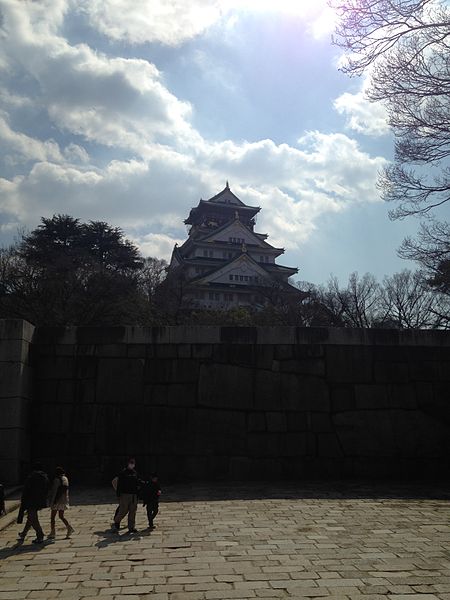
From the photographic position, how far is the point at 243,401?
1006cm

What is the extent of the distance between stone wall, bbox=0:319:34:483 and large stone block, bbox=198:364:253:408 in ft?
10.9

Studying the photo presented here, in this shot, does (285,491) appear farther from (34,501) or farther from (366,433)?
(34,501)

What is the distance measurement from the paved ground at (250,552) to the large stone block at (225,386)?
205cm

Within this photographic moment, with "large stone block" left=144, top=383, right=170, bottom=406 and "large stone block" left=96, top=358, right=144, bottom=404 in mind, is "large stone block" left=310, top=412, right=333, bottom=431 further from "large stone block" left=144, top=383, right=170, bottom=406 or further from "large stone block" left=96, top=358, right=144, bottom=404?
"large stone block" left=96, top=358, right=144, bottom=404

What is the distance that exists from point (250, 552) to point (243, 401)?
14.8 ft

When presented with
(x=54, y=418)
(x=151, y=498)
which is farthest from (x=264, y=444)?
(x=54, y=418)

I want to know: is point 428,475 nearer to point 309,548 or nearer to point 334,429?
point 334,429

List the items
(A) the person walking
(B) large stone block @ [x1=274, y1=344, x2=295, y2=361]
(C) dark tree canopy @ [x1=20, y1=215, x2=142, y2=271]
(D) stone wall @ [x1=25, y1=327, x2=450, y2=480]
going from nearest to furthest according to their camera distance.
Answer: (A) the person walking
(D) stone wall @ [x1=25, y1=327, x2=450, y2=480]
(B) large stone block @ [x1=274, y1=344, x2=295, y2=361]
(C) dark tree canopy @ [x1=20, y1=215, x2=142, y2=271]

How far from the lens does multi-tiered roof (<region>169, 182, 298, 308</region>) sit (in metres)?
40.2

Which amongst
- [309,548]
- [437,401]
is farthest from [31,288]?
[309,548]

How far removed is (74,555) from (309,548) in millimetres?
2637

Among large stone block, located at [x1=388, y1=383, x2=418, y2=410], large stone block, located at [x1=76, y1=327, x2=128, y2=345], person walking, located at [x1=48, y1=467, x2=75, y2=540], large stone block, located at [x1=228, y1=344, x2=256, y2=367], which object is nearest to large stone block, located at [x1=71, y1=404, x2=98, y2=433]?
large stone block, located at [x1=76, y1=327, x2=128, y2=345]

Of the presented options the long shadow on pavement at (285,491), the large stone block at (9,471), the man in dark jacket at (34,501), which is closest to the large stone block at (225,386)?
the long shadow on pavement at (285,491)

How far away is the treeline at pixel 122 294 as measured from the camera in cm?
2141
